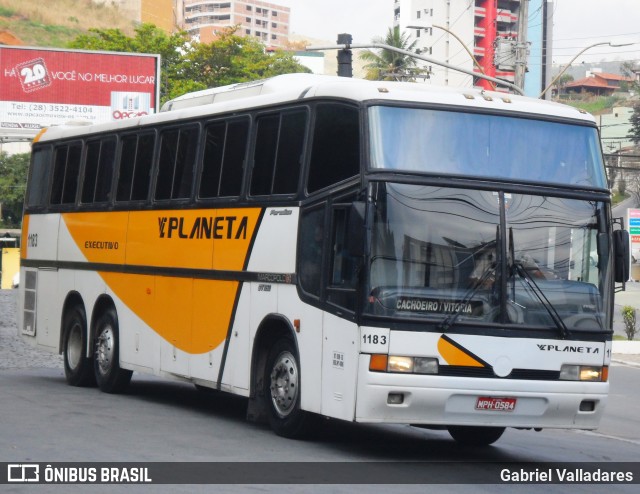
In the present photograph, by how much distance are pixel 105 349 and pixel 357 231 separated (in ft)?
23.6

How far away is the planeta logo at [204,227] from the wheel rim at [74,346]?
10.6ft

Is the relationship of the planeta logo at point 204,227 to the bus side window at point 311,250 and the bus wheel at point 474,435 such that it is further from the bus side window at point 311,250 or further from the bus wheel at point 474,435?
the bus wheel at point 474,435

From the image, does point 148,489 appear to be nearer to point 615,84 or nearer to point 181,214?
point 181,214

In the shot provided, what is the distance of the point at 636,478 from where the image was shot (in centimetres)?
1159

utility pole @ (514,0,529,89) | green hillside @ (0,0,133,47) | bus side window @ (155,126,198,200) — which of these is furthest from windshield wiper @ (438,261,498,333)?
green hillside @ (0,0,133,47)

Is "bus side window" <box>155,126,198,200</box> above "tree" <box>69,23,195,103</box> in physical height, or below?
below

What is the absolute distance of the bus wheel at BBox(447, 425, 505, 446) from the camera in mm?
13250

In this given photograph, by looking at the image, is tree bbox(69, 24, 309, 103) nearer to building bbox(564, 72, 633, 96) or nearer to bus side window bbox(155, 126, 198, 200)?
bus side window bbox(155, 126, 198, 200)

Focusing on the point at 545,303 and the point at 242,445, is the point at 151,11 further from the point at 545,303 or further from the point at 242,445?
the point at 545,303

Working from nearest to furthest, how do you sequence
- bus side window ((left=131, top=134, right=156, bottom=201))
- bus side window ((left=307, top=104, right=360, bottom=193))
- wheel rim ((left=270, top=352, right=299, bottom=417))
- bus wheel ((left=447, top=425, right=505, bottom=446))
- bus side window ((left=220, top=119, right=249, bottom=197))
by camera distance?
bus side window ((left=307, top=104, right=360, bottom=193)), wheel rim ((left=270, top=352, right=299, bottom=417)), bus wheel ((left=447, top=425, right=505, bottom=446)), bus side window ((left=220, top=119, right=249, bottom=197)), bus side window ((left=131, top=134, right=156, bottom=201))

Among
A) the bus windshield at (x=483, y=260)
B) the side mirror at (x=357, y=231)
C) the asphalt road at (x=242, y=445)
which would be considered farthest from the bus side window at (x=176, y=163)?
the bus windshield at (x=483, y=260)

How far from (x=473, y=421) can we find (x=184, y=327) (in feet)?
16.0

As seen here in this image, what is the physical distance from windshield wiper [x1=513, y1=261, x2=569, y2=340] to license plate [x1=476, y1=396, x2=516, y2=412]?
757 millimetres

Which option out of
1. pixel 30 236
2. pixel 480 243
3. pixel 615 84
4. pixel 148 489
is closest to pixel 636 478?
pixel 480 243
